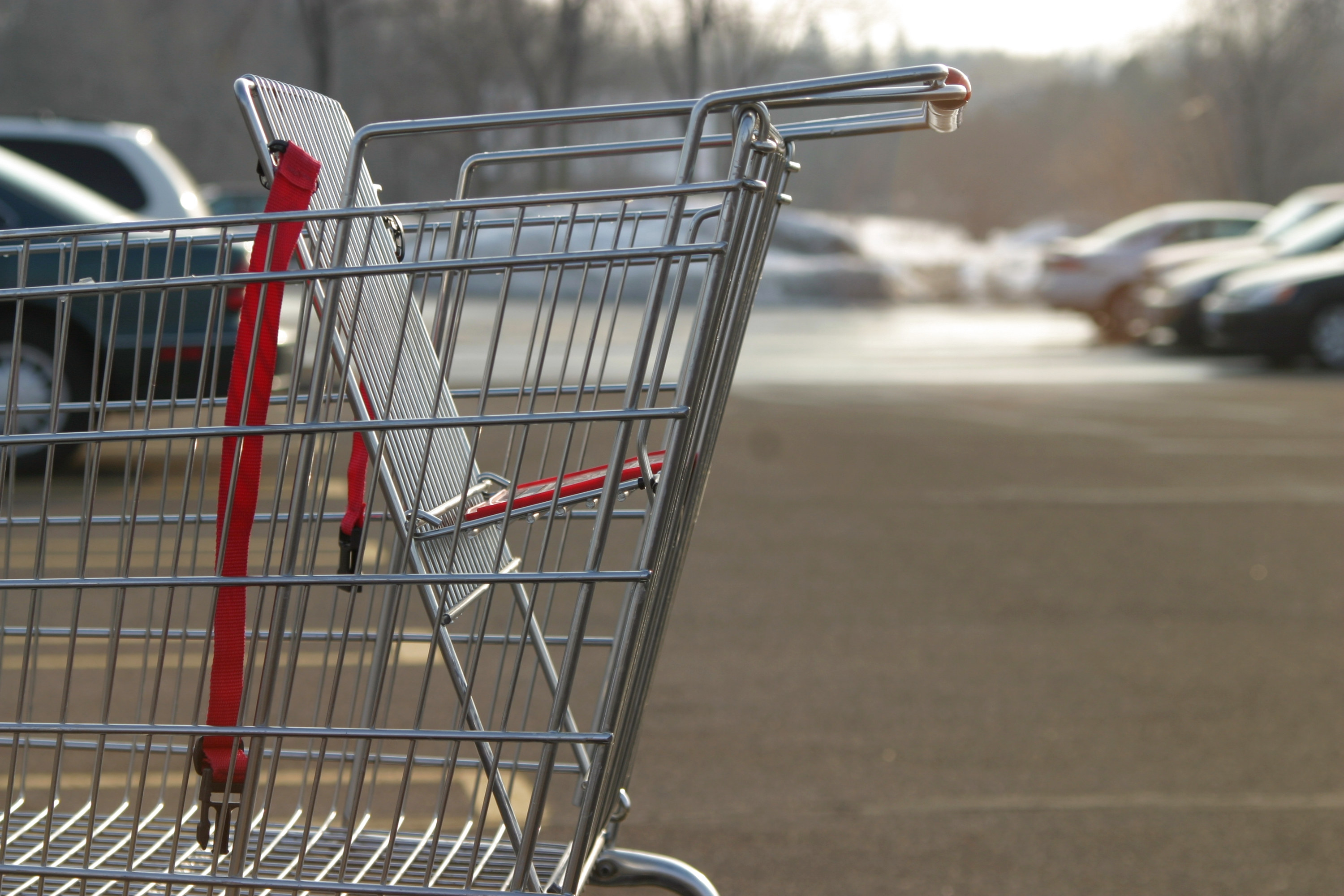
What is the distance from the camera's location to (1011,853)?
321cm

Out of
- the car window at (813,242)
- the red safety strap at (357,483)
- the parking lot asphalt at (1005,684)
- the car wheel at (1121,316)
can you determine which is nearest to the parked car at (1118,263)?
the car wheel at (1121,316)

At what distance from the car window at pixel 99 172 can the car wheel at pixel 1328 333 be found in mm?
11488

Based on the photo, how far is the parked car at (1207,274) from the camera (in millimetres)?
16172

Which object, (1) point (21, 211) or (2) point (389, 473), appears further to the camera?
(1) point (21, 211)

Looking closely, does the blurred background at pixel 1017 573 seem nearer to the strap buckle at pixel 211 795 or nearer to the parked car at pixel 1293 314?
the parked car at pixel 1293 314

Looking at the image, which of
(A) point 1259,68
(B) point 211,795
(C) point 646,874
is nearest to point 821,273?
(A) point 1259,68

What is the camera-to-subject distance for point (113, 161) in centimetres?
914

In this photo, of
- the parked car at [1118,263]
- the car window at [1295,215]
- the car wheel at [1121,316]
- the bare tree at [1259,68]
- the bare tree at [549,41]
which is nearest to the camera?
the car window at [1295,215]

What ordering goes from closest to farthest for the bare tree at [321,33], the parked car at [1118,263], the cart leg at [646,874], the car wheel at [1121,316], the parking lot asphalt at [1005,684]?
the cart leg at [646,874]
the parking lot asphalt at [1005,684]
the car wheel at [1121,316]
the parked car at [1118,263]
the bare tree at [321,33]

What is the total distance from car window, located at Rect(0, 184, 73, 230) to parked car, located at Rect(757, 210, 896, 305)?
64.4 ft

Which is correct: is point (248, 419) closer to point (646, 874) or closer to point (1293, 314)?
point (646, 874)

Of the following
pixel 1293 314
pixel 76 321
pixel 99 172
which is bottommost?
pixel 76 321

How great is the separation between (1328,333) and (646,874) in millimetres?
14615

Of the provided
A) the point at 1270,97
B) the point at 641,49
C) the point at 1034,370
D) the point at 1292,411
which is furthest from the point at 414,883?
the point at 1270,97
